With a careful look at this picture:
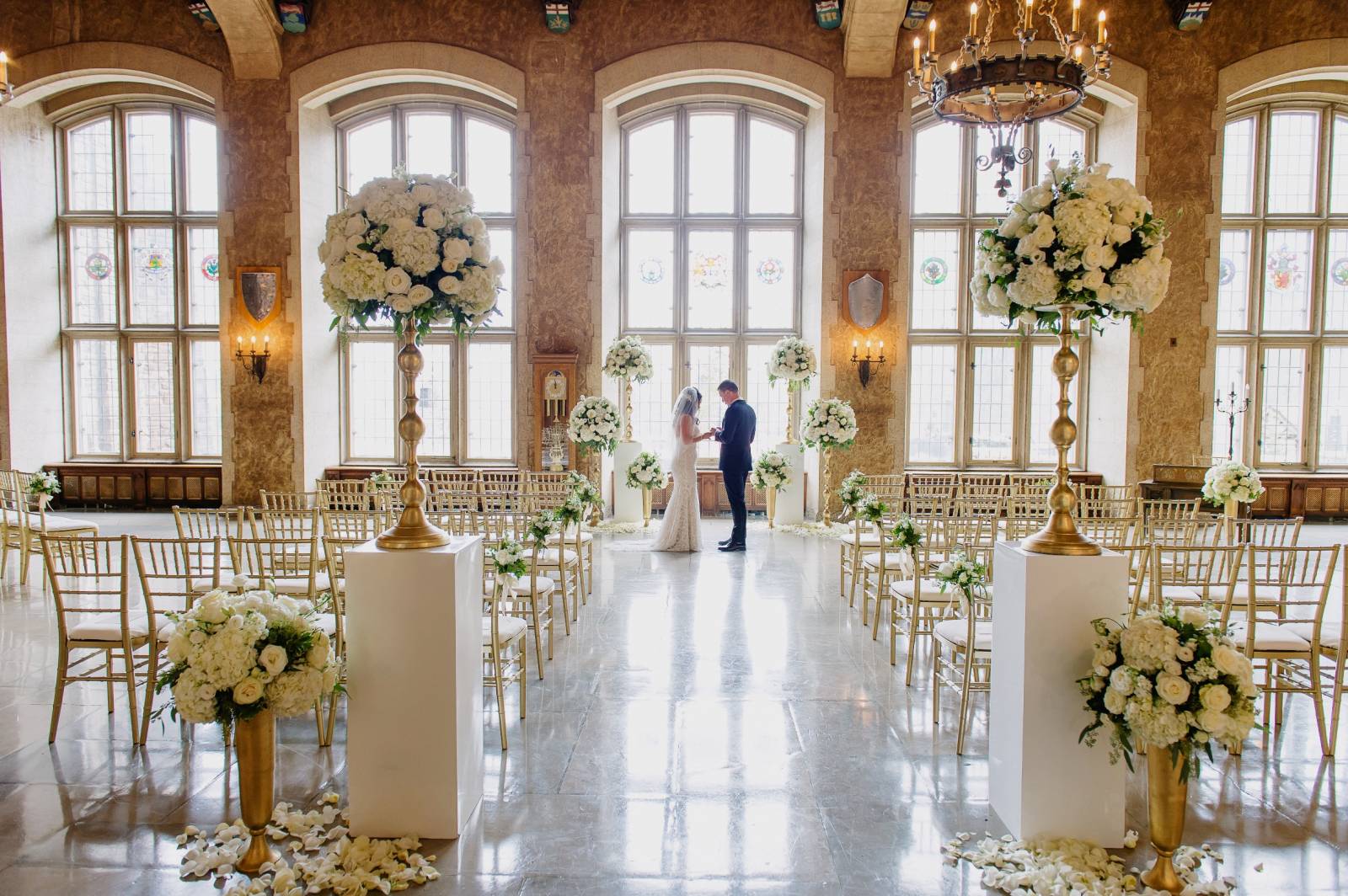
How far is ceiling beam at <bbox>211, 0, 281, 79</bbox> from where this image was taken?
9914mm

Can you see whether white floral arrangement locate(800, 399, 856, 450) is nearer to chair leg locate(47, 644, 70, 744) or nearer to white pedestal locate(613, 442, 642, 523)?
white pedestal locate(613, 442, 642, 523)

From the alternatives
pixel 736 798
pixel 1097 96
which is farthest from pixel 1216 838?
pixel 1097 96

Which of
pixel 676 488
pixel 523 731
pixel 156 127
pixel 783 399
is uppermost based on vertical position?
pixel 156 127

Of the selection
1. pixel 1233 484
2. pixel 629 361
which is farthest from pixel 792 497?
pixel 1233 484

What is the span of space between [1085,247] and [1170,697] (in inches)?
59.9

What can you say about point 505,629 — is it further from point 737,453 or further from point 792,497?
point 792,497

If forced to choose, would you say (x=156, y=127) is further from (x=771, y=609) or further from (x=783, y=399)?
(x=771, y=609)

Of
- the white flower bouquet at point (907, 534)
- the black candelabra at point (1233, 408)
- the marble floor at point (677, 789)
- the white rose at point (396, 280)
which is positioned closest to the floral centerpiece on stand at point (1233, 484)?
the marble floor at point (677, 789)

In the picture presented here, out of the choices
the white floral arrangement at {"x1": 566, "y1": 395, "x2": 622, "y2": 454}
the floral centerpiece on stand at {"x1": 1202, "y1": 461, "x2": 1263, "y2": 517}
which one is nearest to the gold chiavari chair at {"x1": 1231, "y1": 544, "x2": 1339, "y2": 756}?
the floral centerpiece on stand at {"x1": 1202, "y1": 461, "x2": 1263, "y2": 517}

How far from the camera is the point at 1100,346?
1114 cm

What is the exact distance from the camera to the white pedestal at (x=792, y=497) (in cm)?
1036

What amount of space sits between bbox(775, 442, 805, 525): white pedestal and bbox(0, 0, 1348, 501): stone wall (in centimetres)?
66

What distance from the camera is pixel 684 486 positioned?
8.70 m

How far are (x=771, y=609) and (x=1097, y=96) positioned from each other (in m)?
8.47
